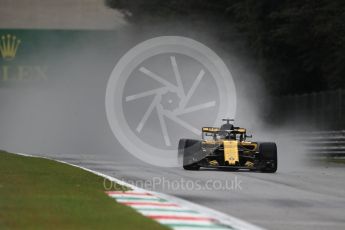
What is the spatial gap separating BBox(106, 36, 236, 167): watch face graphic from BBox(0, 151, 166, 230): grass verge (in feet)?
47.5

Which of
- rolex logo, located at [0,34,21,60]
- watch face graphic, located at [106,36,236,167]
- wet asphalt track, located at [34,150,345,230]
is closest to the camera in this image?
wet asphalt track, located at [34,150,345,230]

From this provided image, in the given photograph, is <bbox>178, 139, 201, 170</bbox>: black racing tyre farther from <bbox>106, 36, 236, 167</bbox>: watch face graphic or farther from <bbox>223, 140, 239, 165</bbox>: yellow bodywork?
<bbox>106, 36, 236, 167</bbox>: watch face graphic

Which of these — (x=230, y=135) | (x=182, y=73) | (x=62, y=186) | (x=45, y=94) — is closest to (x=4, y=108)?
(x=45, y=94)

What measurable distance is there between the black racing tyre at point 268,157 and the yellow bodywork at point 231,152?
644mm

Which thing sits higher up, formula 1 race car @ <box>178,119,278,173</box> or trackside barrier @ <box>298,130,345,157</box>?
trackside barrier @ <box>298,130,345,157</box>

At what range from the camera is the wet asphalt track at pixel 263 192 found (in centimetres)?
1223

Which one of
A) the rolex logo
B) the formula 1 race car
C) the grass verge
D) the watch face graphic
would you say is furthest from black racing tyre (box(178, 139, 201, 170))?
the rolex logo

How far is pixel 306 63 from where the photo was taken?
148 feet

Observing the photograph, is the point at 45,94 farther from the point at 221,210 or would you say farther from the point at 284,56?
the point at 221,210

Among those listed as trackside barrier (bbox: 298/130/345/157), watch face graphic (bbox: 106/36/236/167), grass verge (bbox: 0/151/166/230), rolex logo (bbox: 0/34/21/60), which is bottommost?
grass verge (bbox: 0/151/166/230)

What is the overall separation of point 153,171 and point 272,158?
3037 millimetres

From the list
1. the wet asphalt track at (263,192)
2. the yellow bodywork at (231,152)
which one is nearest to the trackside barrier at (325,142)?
the wet asphalt track at (263,192)

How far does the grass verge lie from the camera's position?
1033cm

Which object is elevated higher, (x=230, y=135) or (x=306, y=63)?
(x=306, y=63)
